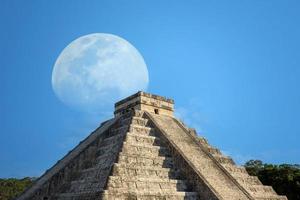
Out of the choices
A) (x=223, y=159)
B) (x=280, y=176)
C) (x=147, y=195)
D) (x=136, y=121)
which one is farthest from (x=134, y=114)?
(x=280, y=176)

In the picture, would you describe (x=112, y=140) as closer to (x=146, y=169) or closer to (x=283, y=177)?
(x=146, y=169)

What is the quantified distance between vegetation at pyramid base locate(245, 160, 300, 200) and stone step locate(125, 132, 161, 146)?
1587 cm

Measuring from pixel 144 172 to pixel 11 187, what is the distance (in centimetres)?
3725

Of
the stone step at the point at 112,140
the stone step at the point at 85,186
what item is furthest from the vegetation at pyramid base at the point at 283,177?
the stone step at the point at 85,186

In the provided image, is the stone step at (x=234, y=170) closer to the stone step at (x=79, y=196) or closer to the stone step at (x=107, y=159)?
the stone step at (x=107, y=159)

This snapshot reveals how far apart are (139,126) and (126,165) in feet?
14.5

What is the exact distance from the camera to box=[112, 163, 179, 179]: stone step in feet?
57.1

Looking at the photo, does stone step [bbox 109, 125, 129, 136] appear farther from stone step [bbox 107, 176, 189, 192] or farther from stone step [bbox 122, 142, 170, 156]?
stone step [bbox 107, 176, 189, 192]

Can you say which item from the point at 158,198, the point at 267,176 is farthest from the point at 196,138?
the point at 267,176

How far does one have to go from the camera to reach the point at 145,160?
19172 mm

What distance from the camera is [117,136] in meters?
21.7

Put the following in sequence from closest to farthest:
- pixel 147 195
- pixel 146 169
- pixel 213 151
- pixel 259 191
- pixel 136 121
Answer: pixel 147 195
pixel 146 169
pixel 259 191
pixel 136 121
pixel 213 151

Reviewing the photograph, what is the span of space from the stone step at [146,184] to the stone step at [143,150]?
2006 millimetres

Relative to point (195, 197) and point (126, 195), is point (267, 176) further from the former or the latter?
point (126, 195)
